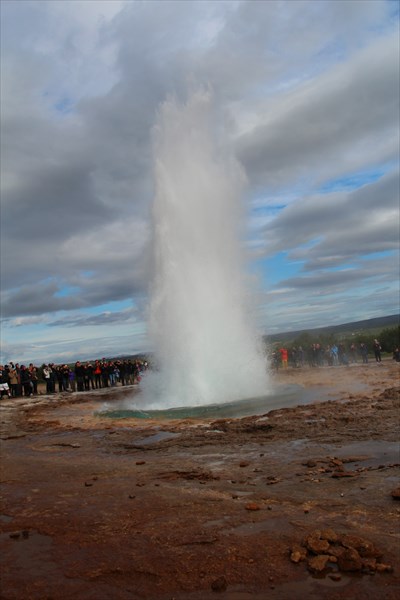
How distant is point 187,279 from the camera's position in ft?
59.9

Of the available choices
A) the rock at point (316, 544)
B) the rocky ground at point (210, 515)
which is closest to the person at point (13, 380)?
the rocky ground at point (210, 515)

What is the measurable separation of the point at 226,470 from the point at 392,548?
3048 millimetres

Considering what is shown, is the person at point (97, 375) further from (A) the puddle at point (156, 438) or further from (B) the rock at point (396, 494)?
(B) the rock at point (396, 494)

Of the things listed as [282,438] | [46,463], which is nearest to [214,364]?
[282,438]

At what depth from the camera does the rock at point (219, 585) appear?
11.0 ft

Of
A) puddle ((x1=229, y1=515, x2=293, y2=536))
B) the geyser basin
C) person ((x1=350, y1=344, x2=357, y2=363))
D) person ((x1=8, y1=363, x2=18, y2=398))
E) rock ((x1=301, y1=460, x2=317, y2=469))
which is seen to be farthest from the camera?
person ((x1=350, y1=344, x2=357, y2=363))

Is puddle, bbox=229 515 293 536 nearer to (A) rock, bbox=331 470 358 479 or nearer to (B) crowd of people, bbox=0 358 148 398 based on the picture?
(A) rock, bbox=331 470 358 479

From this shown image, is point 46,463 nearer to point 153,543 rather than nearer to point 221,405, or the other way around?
point 153,543

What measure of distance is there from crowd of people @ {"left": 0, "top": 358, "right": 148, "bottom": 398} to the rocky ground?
1427cm

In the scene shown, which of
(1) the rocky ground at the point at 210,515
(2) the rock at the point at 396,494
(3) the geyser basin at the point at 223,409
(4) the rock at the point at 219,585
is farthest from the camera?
(3) the geyser basin at the point at 223,409

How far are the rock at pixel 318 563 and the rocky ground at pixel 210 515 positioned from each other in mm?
10

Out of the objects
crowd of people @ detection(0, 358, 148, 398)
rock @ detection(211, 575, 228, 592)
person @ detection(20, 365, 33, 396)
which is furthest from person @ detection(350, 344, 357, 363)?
rock @ detection(211, 575, 228, 592)

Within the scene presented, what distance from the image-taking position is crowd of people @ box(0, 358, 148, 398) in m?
23.0

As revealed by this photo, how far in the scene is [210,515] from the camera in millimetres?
4758
